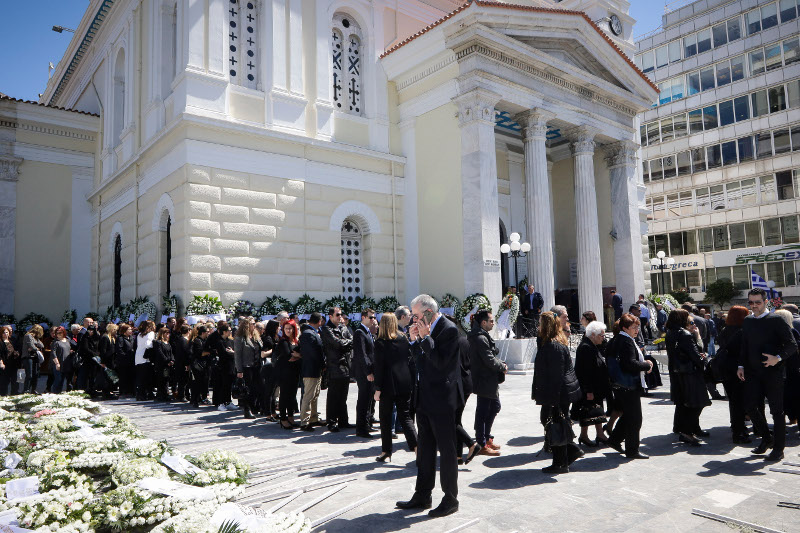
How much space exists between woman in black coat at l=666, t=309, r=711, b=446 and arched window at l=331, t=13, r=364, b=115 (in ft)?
47.1

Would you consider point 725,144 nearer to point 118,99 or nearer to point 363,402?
point 118,99

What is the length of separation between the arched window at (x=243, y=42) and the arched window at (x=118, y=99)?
7128mm

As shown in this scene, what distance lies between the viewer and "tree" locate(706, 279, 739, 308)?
36.3 m

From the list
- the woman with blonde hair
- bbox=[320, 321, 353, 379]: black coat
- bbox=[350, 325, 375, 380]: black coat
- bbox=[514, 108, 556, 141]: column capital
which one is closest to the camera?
bbox=[350, 325, 375, 380]: black coat

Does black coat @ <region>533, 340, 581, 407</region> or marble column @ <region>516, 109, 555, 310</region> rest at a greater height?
marble column @ <region>516, 109, 555, 310</region>

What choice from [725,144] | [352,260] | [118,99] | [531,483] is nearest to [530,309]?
[352,260]

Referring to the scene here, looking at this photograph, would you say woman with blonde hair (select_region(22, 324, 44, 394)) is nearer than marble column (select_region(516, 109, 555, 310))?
Yes

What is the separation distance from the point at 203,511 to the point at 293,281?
13.3 metres

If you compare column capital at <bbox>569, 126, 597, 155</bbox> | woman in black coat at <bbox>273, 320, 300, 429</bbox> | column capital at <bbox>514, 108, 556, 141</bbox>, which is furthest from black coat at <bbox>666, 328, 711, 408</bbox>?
column capital at <bbox>569, 126, 597, 155</bbox>

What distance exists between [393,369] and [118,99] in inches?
788

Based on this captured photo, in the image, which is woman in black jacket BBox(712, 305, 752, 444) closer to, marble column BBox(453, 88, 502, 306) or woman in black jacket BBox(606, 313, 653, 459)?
woman in black jacket BBox(606, 313, 653, 459)

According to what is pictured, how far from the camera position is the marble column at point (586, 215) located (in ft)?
69.9

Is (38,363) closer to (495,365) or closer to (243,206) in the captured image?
(243,206)

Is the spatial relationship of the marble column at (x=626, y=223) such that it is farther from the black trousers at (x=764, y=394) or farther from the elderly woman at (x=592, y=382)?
the elderly woman at (x=592, y=382)
